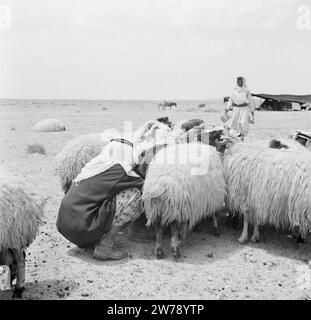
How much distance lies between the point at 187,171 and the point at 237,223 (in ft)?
3.97

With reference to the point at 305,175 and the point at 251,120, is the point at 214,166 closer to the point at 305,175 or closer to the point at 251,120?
the point at 305,175

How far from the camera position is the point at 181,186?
14.2 ft

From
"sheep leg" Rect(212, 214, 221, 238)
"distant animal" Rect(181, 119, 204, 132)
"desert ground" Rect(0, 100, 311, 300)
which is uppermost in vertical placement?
"distant animal" Rect(181, 119, 204, 132)

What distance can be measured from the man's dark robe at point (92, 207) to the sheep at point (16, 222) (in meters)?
0.73

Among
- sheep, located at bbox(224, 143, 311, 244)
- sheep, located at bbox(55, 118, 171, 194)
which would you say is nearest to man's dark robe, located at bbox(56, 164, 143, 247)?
sheep, located at bbox(224, 143, 311, 244)

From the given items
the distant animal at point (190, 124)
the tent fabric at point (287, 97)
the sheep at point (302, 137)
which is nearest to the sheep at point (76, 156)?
the distant animal at point (190, 124)

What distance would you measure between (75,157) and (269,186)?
106 inches

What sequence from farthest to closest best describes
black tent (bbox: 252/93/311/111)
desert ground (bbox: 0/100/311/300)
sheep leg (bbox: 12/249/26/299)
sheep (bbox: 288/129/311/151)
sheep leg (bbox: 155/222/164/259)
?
black tent (bbox: 252/93/311/111)
sheep (bbox: 288/129/311/151)
sheep leg (bbox: 155/222/164/259)
desert ground (bbox: 0/100/311/300)
sheep leg (bbox: 12/249/26/299)

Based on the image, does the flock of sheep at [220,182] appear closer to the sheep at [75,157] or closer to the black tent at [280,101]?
the sheep at [75,157]

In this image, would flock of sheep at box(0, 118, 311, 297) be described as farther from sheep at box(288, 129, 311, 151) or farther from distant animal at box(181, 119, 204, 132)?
sheep at box(288, 129, 311, 151)

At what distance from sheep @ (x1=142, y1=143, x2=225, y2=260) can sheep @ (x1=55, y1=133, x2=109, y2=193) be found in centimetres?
165

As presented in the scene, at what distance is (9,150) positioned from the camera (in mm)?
11578

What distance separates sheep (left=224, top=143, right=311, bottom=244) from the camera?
4.37m

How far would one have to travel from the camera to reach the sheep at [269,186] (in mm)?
4371
